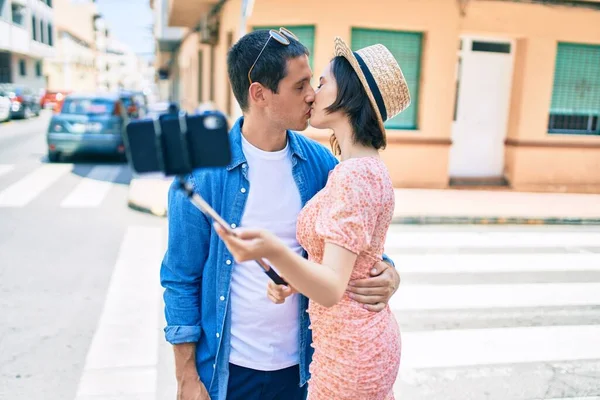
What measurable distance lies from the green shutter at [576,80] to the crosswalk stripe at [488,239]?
4.71m

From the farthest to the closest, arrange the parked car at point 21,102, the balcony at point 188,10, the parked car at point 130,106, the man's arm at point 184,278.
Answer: the parked car at point 21,102 → the parked car at point 130,106 → the balcony at point 188,10 → the man's arm at point 184,278

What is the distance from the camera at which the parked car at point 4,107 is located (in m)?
24.6

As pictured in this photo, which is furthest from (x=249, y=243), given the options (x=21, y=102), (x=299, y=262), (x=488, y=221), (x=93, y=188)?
(x=21, y=102)

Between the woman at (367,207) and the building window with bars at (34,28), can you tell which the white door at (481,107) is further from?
the building window with bars at (34,28)

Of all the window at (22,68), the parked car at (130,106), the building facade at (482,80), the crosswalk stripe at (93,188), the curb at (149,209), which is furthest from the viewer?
the window at (22,68)

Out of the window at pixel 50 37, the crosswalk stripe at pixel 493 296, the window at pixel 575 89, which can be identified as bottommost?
the crosswalk stripe at pixel 493 296

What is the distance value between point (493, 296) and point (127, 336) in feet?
11.7

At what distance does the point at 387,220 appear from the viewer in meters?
1.78

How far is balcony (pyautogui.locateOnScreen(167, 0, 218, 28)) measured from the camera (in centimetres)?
1483

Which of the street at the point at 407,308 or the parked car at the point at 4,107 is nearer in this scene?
the street at the point at 407,308

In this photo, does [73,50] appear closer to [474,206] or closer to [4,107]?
[4,107]

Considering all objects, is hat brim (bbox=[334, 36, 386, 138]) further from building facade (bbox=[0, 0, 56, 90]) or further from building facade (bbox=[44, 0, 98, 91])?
building facade (bbox=[44, 0, 98, 91])

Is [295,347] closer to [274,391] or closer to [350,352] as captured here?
[274,391]

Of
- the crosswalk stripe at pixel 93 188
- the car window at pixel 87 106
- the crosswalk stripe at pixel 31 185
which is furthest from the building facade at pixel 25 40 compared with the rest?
the crosswalk stripe at pixel 93 188
